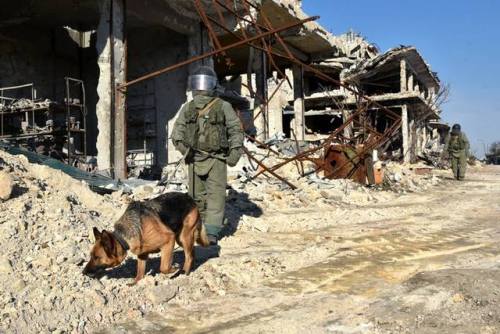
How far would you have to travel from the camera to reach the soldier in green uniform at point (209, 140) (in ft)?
15.8

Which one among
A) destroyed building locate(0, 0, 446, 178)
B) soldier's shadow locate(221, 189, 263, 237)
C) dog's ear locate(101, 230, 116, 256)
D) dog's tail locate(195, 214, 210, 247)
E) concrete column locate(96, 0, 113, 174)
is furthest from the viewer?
destroyed building locate(0, 0, 446, 178)

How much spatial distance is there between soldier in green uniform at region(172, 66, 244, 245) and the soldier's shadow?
859mm

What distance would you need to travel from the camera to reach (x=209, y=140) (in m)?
4.80

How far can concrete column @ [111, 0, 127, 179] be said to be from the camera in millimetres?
9109

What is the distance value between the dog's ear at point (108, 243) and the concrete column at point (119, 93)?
19.7 ft

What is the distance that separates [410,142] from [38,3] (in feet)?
58.0

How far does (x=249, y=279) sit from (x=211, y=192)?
132cm

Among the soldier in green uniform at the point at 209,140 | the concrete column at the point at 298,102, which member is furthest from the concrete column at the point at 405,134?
the soldier in green uniform at the point at 209,140

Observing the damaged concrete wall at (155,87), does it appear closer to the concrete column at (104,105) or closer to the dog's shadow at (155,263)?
the concrete column at (104,105)

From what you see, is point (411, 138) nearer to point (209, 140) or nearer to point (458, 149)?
point (458, 149)

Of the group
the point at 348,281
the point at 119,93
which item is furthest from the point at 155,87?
the point at 348,281

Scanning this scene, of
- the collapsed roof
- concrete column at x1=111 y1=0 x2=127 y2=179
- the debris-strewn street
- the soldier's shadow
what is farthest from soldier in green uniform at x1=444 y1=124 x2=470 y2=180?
concrete column at x1=111 y1=0 x2=127 y2=179

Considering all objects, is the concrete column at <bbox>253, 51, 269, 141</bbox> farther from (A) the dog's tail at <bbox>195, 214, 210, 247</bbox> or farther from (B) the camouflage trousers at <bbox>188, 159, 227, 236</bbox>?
(A) the dog's tail at <bbox>195, 214, 210, 247</bbox>

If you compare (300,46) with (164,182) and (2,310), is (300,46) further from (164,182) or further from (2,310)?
(2,310)
